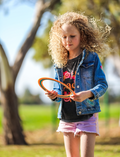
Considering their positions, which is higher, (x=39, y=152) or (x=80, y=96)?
(x=80, y=96)

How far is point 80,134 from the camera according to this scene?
7.23 feet

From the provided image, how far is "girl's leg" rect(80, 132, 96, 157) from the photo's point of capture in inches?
82.7

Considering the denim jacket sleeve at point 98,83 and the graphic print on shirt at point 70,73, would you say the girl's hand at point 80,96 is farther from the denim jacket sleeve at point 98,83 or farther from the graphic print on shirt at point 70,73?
the graphic print on shirt at point 70,73

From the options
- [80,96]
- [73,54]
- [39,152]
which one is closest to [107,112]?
[39,152]

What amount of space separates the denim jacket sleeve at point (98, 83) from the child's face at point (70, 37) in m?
0.27

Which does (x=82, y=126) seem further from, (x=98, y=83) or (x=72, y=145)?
(x=98, y=83)

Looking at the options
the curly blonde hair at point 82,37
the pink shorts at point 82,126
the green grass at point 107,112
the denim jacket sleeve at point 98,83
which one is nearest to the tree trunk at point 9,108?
the green grass at point 107,112

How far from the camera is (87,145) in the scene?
2.11 meters

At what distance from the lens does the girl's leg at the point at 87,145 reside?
82.7 inches

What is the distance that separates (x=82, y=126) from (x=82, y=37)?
3.00ft

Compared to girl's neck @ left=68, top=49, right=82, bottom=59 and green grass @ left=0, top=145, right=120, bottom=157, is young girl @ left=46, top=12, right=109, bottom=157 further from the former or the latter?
green grass @ left=0, top=145, right=120, bottom=157

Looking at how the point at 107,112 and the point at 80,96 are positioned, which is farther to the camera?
the point at 107,112

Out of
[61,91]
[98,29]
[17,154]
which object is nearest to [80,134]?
[61,91]

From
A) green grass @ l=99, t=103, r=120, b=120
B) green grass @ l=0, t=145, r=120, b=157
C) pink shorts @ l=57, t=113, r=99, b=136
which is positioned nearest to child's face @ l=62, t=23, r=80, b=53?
pink shorts @ l=57, t=113, r=99, b=136
